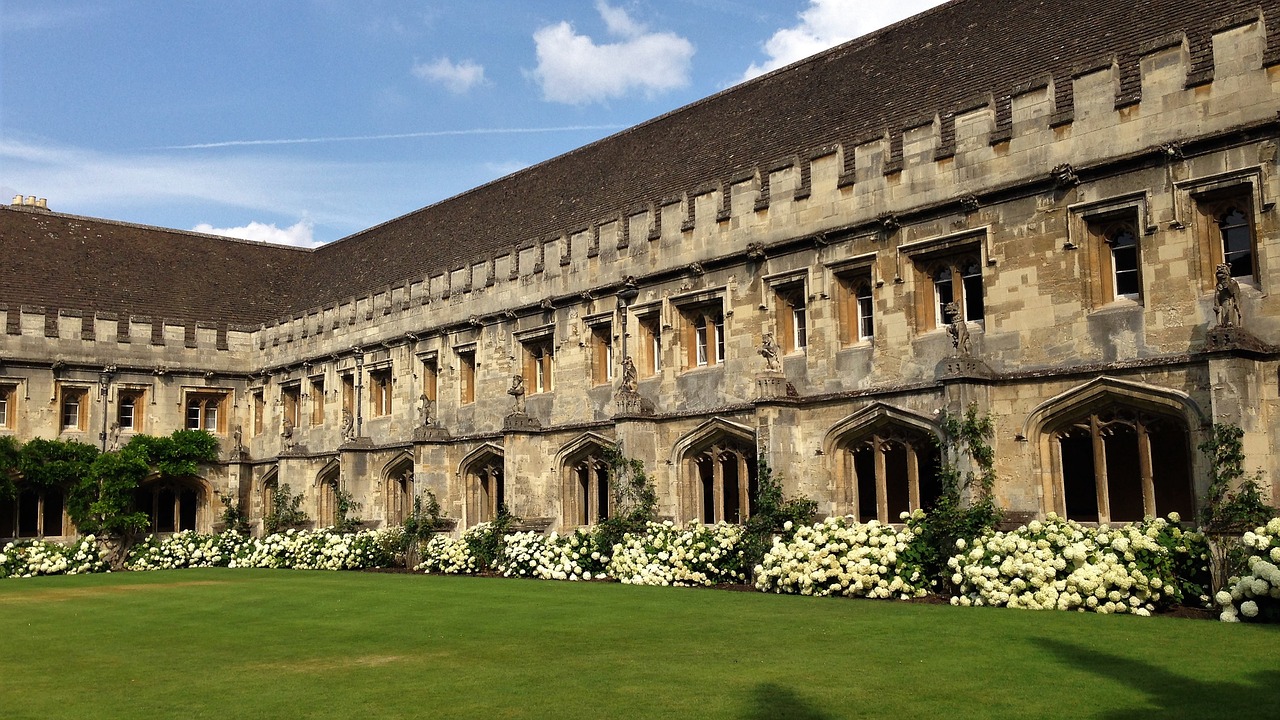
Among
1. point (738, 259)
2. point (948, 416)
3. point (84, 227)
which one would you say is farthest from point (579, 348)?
point (84, 227)

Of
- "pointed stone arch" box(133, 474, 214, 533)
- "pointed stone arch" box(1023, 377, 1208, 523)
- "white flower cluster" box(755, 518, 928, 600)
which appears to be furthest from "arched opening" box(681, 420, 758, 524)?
"pointed stone arch" box(133, 474, 214, 533)

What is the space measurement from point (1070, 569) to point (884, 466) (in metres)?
4.68

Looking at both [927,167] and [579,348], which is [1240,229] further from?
[579,348]

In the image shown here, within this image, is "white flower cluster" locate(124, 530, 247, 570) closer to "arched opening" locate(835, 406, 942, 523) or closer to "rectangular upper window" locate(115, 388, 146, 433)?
"rectangular upper window" locate(115, 388, 146, 433)

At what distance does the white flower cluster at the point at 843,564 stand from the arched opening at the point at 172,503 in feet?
73.2

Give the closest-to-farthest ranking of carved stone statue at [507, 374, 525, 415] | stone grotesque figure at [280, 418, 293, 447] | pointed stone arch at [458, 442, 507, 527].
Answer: carved stone statue at [507, 374, 525, 415] → pointed stone arch at [458, 442, 507, 527] → stone grotesque figure at [280, 418, 293, 447]

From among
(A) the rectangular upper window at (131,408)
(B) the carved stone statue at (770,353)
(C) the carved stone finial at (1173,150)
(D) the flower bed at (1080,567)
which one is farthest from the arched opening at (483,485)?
(C) the carved stone finial at (1173,150)

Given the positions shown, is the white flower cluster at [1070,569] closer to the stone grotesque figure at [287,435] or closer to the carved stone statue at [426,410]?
the carved stone statue at [426,410]

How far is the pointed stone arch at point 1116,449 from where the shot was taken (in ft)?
48.6

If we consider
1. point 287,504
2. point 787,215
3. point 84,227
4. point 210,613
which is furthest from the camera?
point 84,227

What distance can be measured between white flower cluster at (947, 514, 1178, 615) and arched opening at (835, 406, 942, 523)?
248 centimetres

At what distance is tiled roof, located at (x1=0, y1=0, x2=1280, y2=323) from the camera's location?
18.8 m

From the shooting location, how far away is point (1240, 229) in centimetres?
1477

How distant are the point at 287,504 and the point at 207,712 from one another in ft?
81.4
